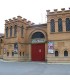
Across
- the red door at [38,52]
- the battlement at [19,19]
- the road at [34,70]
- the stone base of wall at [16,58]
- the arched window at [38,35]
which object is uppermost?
the battlement at [19,19]

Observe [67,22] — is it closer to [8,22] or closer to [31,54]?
[31,54]

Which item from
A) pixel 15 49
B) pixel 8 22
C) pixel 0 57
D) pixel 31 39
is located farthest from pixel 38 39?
pixel 0 57

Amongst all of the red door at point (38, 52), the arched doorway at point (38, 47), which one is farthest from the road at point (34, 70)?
the arched doorway at point (38, 47)

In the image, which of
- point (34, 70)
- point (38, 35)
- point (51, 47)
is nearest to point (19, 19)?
point (38, 35)

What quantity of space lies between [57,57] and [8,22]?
14.3 meters

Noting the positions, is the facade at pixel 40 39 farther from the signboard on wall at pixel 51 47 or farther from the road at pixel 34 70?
the road at pixel 34 70

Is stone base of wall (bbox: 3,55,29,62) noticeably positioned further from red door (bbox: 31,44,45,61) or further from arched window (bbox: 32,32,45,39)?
arched window (bbox: 32,32,45,39)

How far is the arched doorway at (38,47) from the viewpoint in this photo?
38.7 meters

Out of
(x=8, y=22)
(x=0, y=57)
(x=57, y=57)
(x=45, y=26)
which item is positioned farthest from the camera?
(x=0, y=57)

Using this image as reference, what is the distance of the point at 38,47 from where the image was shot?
39.2 m

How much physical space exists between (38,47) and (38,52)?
1030 millimetres

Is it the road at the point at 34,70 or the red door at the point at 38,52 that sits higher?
the red door at the point at 38,52

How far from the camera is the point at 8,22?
1644 inches

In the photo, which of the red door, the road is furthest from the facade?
Answer: the road
